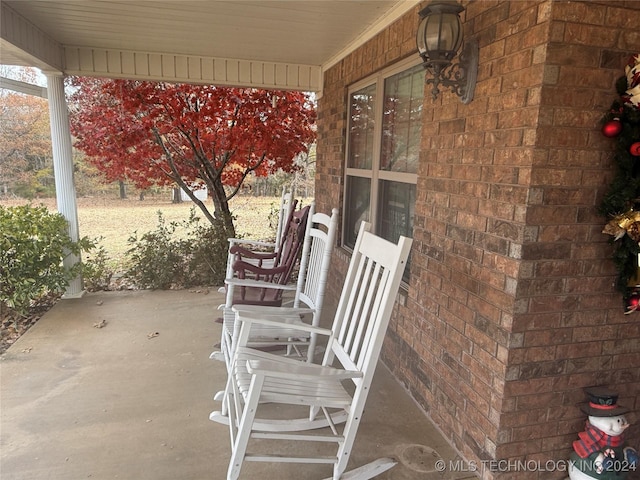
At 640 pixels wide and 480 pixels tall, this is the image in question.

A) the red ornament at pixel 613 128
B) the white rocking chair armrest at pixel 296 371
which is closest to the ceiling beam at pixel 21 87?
the white rocking chair armrest at pixel 296 371

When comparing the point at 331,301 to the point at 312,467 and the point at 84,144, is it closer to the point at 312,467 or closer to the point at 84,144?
the point at 312,467

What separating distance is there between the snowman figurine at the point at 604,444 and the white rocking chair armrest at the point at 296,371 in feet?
3.18

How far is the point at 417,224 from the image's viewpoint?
2453 millimetres

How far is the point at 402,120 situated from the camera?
112 inches

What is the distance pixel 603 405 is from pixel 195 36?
3.54m

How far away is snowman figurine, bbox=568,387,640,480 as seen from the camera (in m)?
1.71

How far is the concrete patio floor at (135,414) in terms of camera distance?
1.92 m

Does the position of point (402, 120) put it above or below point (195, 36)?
below

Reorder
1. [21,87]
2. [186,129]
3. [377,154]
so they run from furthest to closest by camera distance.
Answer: [186,129], [21,87], [377,154]

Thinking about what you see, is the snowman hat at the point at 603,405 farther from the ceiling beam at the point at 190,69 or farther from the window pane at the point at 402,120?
the ceiling beam at the point at 190,69

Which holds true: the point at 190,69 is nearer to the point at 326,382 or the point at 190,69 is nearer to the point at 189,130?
the point at 189,130

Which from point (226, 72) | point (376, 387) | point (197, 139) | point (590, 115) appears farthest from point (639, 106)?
point (197, 139)

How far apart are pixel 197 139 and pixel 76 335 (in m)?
2.68

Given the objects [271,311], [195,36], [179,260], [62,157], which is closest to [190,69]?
[195,36]
